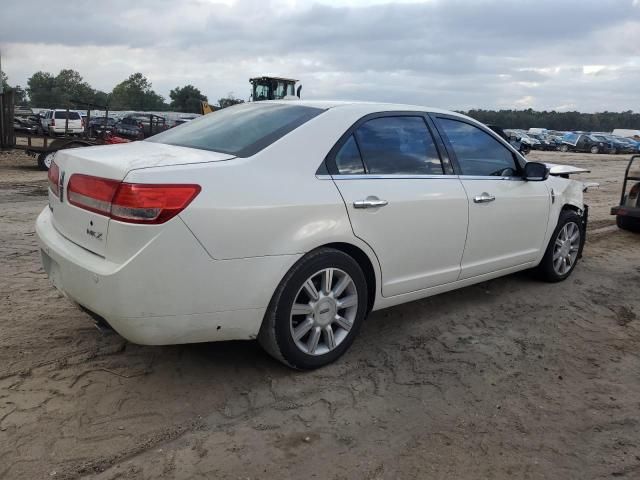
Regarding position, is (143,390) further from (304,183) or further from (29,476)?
(304,183)

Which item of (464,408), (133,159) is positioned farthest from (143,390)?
(464,408)

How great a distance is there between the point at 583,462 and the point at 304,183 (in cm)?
198

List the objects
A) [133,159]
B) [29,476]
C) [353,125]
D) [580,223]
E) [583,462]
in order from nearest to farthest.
Answer: [29,476], [583,462], [133,159], [353,125], [580,223]

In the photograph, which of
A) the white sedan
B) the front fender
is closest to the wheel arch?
the white sedan

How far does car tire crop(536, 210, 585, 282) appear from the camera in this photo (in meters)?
5.22

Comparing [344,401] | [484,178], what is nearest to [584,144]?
[484,178]

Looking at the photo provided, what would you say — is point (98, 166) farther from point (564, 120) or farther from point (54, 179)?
point (564, 120)

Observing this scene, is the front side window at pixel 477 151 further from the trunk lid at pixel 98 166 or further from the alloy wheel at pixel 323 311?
the trunk lid at pixel 98 166

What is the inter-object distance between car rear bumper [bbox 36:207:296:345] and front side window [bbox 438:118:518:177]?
180 cm

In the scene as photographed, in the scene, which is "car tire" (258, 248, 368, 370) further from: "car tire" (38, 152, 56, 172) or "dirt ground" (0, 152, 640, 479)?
"car tire" (38, 152, 56, 172)

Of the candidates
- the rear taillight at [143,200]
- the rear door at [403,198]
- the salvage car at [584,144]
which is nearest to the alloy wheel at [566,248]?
the rear door at [403,198]

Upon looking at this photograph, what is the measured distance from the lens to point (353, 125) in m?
3.55

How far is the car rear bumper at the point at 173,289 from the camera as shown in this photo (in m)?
2.72

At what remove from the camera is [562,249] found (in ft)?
17.6
